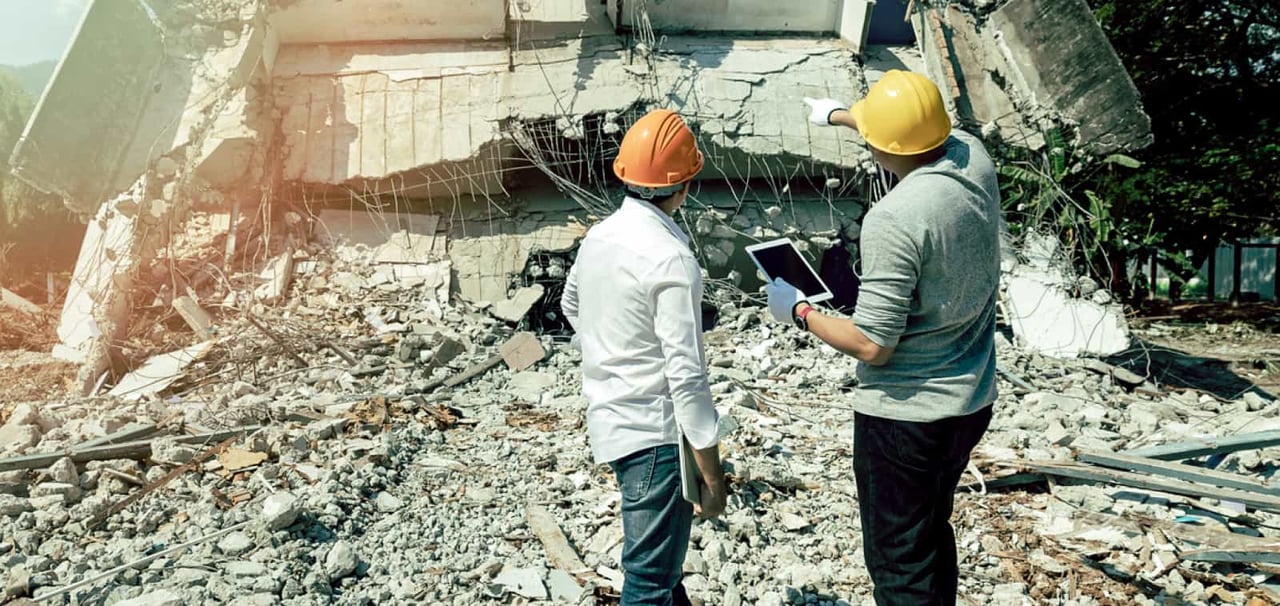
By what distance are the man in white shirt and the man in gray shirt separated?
1.43ft

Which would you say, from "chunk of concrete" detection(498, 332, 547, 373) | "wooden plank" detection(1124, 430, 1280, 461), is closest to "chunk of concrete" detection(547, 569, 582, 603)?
"wooden plank" detection(1124, 430, 1280, 461)

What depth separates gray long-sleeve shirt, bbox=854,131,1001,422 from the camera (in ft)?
7.03

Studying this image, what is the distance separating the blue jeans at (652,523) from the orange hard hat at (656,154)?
715 millimetres

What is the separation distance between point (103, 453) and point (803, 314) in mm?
3543

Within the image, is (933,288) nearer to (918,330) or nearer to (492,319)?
(918,330)

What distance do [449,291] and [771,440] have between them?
Answer: 3.55 meters

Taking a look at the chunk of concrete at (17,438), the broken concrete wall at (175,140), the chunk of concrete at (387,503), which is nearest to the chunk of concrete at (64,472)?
the chunk of concrete at (17,438)

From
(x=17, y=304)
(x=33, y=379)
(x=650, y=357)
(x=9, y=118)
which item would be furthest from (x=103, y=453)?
(x=9, y=118)

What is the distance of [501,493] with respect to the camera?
4102 millimetres

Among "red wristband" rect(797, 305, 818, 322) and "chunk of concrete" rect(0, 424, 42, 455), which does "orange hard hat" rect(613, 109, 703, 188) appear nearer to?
"red wristband" rect(797, 305, 818, 322)

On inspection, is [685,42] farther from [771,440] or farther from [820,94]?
[771,440]

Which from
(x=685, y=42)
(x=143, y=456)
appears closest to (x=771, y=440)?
(x=143, y=456)

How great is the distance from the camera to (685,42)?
25.9 feet

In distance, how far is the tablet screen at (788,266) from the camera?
2.79 meters
